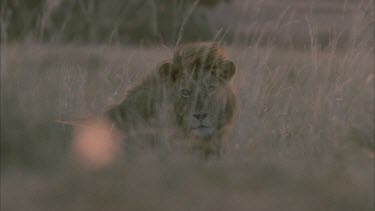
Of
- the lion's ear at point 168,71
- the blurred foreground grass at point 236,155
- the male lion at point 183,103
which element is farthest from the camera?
the lion's ear at point 168,71

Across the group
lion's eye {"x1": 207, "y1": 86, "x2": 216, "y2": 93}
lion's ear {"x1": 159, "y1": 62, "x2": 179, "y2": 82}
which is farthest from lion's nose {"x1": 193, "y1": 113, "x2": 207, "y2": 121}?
lion's ear {"x1": 159, "y1": 62, "x2": 179, "y2": 82}

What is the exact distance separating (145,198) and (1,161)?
121 cm

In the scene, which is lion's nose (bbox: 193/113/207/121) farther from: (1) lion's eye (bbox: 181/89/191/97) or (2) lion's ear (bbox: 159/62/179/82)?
(2) lion's ear (bbox: 159/62/179/82)

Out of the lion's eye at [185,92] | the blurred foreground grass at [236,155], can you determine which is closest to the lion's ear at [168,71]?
the lion's eye at [185,92]

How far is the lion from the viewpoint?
5.47m

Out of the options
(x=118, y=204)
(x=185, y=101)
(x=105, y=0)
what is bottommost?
(x=118, y=204)

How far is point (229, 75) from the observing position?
5723mm

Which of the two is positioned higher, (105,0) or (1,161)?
(105,0)

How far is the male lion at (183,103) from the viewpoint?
541cm

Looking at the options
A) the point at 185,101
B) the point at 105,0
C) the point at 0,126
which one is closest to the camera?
the point at 0,126

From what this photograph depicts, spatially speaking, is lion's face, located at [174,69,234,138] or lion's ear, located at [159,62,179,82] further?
lion's ear, located at [159,62,179,82]

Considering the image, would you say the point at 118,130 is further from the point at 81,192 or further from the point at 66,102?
the point at 81,192

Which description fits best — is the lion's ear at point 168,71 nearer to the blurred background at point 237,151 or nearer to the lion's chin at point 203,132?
the blurred background at point 237,151

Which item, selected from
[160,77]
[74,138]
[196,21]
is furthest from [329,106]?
[196,21]
